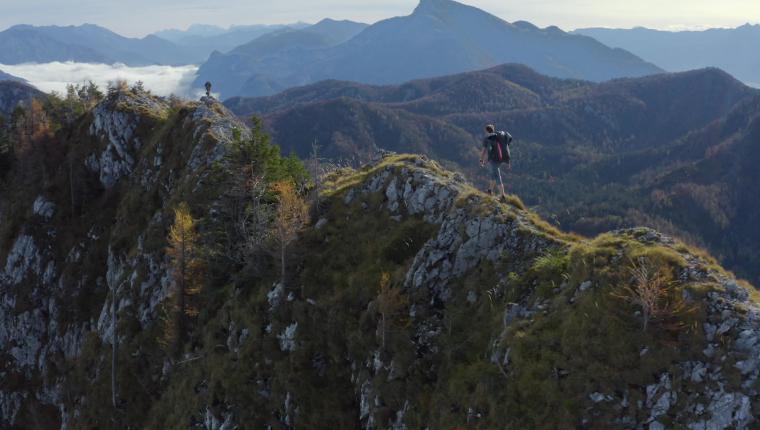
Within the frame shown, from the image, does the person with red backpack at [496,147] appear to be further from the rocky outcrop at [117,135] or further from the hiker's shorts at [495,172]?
the rocky outcrop at [117,135]

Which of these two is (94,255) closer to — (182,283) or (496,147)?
(182,283)

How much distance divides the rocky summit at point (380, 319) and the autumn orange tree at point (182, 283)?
0.47 meters

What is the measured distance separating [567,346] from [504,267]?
24.9 ft

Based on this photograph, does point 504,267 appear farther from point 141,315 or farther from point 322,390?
point 141,315

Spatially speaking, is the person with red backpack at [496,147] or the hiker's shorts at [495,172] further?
the hiker's shorts at [495,172]

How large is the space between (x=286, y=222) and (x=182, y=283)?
12951 mm

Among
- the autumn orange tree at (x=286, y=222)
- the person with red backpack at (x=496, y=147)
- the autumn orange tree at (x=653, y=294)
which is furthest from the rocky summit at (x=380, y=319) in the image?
the person with red backpack at (x=496, y=147)

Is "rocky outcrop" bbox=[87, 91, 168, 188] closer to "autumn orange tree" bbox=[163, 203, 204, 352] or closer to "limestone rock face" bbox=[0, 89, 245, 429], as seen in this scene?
"limestone rock face" bbox=[0, 89, 245, 429]

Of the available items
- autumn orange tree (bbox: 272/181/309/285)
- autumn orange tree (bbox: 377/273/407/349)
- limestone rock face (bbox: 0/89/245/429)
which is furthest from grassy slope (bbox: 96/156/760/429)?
limestone rock face (bbox: 0/89/245/429)

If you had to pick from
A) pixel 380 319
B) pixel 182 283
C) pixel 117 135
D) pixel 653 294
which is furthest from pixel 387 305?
pixel 117 135

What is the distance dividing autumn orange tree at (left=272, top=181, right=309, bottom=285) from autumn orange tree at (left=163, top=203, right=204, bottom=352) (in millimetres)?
8039

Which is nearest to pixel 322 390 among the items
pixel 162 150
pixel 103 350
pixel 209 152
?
pixel 103 350

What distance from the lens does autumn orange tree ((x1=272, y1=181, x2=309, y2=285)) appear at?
3706 centimetres

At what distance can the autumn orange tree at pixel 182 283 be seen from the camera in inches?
1668
